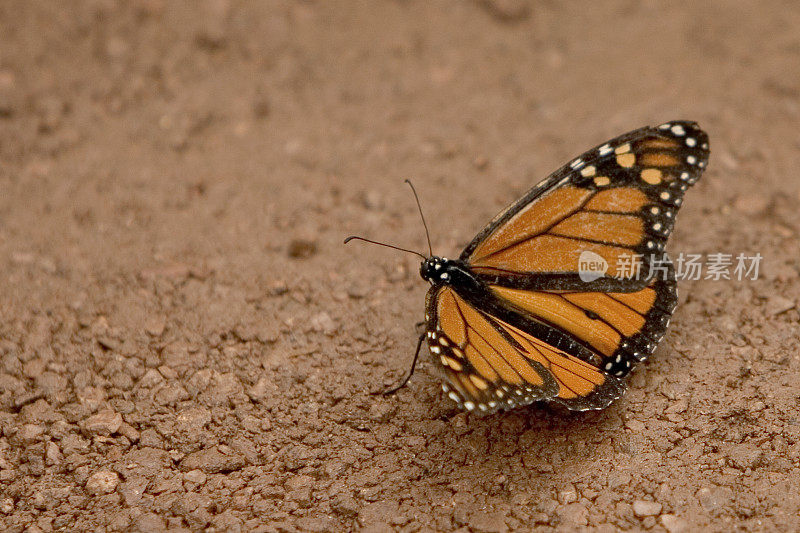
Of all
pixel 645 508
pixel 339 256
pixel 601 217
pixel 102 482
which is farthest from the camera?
pixel 339 256

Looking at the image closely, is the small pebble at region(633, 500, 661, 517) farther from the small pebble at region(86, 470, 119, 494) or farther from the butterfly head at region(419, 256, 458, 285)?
the small pebble at region(86, 470, 119, 494)

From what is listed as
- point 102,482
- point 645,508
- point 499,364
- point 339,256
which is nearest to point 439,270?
point 499,364

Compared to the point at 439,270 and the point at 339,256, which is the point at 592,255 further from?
the point at 339,256

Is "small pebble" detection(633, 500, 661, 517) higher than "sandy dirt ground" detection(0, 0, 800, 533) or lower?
lower

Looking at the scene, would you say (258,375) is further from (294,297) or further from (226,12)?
(226,12)

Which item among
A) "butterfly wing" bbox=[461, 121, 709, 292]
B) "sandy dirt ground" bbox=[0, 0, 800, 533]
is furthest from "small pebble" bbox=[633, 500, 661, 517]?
"butterfly wing" bbox=[461, 121, 709, 292]

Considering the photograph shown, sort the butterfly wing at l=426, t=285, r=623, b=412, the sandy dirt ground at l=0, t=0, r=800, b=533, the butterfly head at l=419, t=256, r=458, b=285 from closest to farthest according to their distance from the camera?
the butterfly wing at l=426, t=285, r=623, b=412 → the sandy dirt ground at l=0, t=0, r=800, b=533 → the butterfly head at l=419, t=256, r=458, b=285

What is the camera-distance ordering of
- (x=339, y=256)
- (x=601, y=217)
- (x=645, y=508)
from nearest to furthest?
(x=645, y=508)
(x=601, y=217)
(x=339, y=256)

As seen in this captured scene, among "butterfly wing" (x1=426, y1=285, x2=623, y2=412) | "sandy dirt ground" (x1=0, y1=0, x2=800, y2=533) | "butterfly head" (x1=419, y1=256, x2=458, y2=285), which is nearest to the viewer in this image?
"butterfly wing" (x1=426, y1=285, x2=623, y2=412)

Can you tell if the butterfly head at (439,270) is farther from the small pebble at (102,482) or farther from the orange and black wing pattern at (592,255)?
the small pebble at (102,482)
